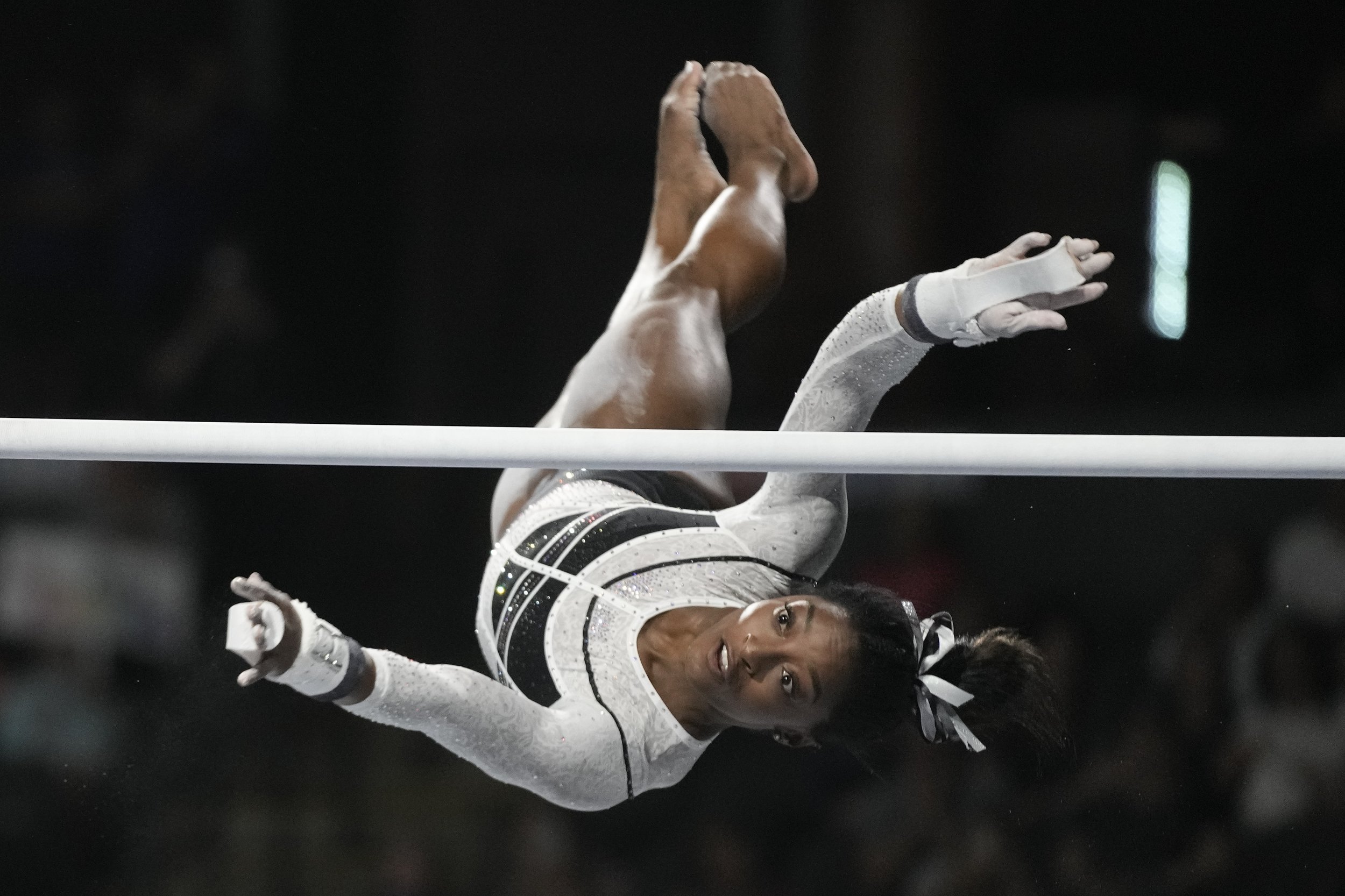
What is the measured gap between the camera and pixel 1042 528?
2.93 meters

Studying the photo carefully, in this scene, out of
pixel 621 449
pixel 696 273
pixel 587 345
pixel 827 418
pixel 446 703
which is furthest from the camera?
pixel 587 345

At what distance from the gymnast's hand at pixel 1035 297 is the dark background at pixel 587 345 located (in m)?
1.26

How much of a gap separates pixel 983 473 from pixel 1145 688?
1.46m

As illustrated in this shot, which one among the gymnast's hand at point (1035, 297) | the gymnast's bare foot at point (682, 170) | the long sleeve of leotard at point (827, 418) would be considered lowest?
the long sleeve of leotard at point (827, 418)

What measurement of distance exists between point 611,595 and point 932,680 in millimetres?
356

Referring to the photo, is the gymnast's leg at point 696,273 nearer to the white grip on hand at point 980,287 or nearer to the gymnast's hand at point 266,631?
the white grip on hand at point 980,287

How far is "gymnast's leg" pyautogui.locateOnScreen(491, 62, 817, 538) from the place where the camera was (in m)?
1.70

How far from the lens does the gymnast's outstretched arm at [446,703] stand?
125 centimetres

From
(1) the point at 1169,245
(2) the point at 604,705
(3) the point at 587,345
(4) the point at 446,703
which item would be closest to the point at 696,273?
(2) the point at 604,705

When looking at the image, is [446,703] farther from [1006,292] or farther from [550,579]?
[1006,292]

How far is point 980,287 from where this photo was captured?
127 centimetres

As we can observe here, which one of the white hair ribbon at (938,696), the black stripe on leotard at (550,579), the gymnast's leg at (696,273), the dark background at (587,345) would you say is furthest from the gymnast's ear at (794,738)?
the dark background at (587,345)

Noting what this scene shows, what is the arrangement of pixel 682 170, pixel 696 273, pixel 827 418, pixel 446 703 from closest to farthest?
pixel 446 703 < pixel 827 418 < pixel 696 273 < pixel 682 170

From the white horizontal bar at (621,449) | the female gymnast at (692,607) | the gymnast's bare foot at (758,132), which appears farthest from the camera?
the gymnast's bare foot at (758,132)
